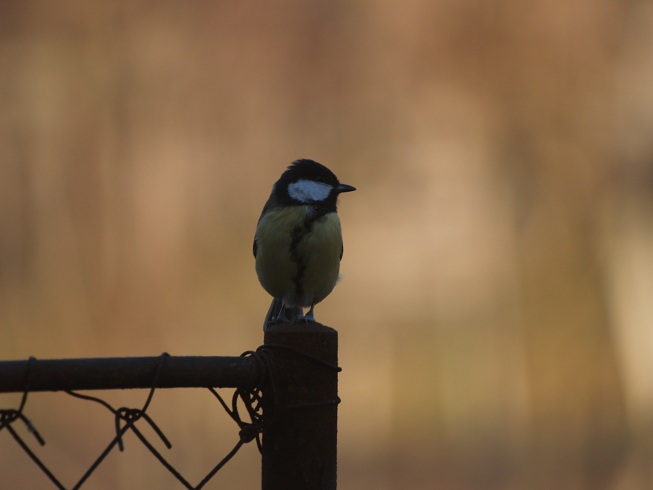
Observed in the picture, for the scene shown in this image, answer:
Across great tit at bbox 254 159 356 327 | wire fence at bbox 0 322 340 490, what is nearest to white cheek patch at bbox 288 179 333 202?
great tit at bbox 254 159 356 327

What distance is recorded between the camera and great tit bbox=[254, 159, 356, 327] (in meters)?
1.97

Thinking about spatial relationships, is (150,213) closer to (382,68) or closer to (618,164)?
(382,68)

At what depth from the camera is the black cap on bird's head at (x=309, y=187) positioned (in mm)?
2035

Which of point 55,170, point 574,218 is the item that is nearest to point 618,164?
point 574,218

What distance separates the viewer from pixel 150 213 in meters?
3.76

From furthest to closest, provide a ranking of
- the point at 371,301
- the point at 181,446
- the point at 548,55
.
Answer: the point at 548,55, the point at 371,301, the point at 181,446

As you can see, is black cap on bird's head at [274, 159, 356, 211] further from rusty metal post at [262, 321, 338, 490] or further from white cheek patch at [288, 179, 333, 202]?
rusty metal post at [262, 321, 338, 490]

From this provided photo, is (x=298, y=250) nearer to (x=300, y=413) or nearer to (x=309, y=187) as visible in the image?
(x=309, y=187)

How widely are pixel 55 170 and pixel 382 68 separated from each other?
1514 millimetres

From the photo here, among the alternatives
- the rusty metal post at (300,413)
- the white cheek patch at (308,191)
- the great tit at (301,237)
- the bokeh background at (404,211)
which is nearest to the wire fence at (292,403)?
the rusty metal post at (300,413)

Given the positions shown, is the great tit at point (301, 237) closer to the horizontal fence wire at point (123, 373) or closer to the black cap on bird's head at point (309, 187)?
the black cap on bird's head at point (309, 187)

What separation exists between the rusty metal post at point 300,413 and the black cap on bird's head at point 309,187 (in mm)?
938

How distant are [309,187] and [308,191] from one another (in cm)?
1

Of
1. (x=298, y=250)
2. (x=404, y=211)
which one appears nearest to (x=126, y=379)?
(x=298, y=250)
